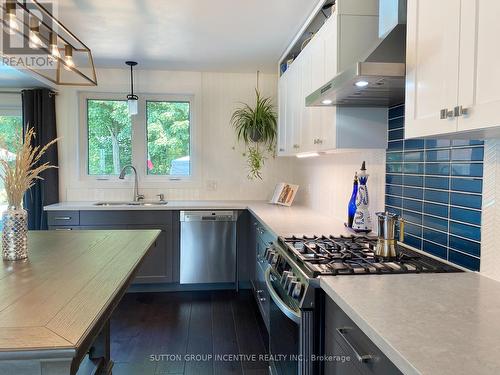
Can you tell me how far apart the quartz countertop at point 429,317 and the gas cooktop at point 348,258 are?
59 mm

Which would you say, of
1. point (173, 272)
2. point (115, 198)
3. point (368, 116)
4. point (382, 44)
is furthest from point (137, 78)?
point (382, 44)

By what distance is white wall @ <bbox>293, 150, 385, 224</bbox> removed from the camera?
7.72ft

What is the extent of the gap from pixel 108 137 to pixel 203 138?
42.8 inches

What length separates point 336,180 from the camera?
9.78ft

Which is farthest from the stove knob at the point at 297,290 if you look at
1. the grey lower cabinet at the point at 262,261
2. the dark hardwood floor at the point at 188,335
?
the dark hardwood floor at the point at 188,335

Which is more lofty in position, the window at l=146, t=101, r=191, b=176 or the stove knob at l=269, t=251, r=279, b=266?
the window at l=146, t=101, r=191, b=176

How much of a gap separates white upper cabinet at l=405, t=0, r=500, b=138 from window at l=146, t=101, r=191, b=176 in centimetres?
330

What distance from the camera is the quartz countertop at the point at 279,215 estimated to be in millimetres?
2430

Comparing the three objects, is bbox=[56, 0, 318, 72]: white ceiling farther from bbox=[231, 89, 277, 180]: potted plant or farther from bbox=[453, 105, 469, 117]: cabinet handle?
bbox=[453, 105, 469, 117]: cabinet handle

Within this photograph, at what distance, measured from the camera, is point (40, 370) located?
3.06ft

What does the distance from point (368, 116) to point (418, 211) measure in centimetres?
64

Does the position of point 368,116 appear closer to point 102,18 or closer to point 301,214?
point 301,214

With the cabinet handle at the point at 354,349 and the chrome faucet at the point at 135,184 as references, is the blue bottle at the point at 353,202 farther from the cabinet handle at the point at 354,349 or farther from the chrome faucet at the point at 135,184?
the chrome faucet at the point at 135,184

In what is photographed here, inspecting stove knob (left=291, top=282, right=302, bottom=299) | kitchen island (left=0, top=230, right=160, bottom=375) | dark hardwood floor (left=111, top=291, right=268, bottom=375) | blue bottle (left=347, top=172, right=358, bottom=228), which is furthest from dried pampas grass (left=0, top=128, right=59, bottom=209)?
blue bottle (left=347, top=172, right=358, bottom=228)
